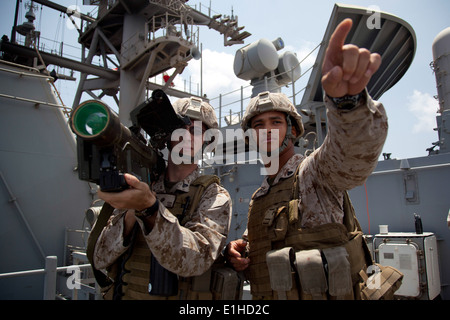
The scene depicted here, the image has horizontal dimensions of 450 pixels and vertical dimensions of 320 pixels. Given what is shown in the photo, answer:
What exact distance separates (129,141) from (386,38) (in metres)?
6.89

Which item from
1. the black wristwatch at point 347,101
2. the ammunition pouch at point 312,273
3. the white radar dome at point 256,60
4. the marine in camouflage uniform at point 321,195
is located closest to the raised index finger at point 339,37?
the marine in camouflage uniform at point 321,195

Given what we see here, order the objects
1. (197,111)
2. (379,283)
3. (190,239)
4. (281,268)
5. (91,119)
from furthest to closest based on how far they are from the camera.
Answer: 1. (197,111)
2. (379,283)
3. (281,268)
4. (190,239)
5. (91,119)

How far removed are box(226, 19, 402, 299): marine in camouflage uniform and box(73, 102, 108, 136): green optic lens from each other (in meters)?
0.79

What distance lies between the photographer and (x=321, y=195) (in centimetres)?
139

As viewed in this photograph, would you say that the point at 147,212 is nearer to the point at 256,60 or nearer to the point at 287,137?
the point at 287,137

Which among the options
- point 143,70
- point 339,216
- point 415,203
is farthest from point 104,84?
point 339,216

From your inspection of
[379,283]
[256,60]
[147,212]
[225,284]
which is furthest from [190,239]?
[256,60]

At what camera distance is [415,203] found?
422cm

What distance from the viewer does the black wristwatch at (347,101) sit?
3.08 ft

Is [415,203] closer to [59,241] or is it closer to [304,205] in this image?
[304,205]

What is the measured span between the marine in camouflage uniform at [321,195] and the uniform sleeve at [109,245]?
64cm

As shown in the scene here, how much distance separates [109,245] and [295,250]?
38.2 inches

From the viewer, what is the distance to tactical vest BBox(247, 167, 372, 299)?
1.29 metres

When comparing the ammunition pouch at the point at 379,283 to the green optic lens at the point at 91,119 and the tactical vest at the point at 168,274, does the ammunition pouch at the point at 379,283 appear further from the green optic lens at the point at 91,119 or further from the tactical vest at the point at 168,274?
the green optic lens at the point at 91,119
